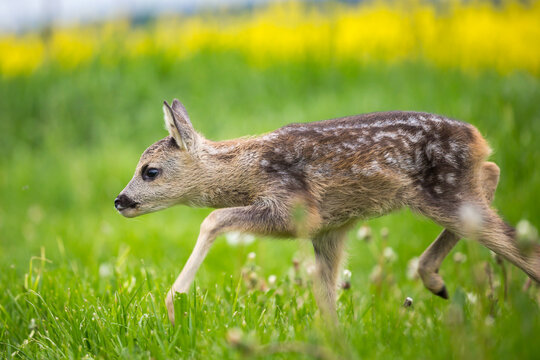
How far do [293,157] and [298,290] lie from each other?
1.15 meters

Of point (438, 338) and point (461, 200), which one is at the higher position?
point (461, 200)

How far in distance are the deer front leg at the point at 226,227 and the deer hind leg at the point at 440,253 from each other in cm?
109

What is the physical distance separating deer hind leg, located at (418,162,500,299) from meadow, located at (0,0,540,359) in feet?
0.55

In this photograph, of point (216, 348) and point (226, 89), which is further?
point (226, 89)

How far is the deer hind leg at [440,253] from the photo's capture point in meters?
4.52

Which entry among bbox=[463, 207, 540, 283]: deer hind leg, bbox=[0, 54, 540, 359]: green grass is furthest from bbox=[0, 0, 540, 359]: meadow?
bbox=[463, 207, 540, 283]: deer hind leg

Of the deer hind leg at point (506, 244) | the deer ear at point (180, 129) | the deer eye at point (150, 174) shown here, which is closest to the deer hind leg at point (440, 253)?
the deer hind leg at point (506, 244)

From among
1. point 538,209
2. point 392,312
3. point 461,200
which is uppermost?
point 461,200

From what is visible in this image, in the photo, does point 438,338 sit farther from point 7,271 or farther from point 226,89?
point 226,89

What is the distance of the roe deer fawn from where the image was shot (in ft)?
13.3

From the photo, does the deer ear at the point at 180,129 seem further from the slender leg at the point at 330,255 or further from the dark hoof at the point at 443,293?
the dark hoof at the point at 443,293

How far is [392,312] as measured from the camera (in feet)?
13.4

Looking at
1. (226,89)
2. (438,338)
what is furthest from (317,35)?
(438,338)

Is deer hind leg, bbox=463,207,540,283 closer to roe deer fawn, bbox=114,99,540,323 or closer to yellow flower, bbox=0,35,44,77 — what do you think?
roe deer fawn, bbox=114,99,540,323
